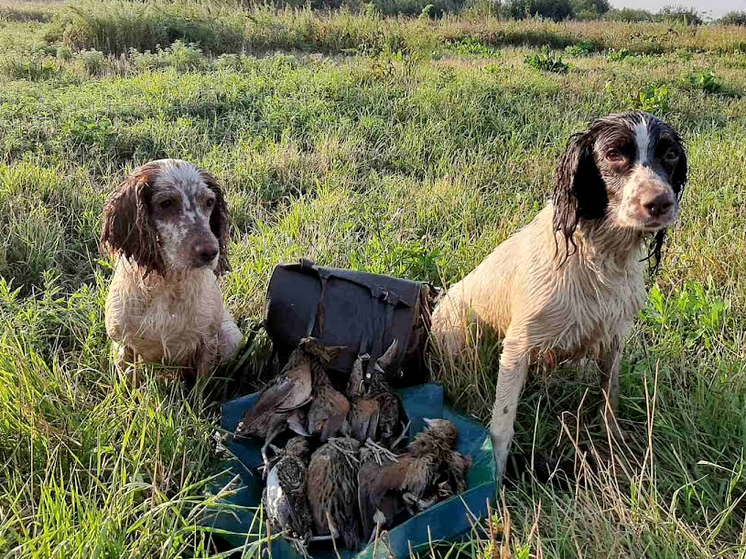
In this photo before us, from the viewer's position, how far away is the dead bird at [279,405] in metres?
2.75

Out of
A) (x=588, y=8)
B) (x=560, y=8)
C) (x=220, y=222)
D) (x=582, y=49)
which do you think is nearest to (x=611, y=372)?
(x=220, y=222)

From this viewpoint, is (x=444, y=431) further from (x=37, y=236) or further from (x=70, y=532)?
(x=37, y=236)

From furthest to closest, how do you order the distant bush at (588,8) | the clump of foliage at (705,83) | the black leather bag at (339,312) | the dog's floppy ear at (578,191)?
the distant bush at (588,8) → the clump of foliage at (705,83) → the black leather bag at (339,312) → the dog's floppy ear at (578,191)

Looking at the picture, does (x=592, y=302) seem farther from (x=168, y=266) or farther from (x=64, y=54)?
(x=64, y=54)

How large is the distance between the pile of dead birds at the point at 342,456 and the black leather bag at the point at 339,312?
208 millimetres

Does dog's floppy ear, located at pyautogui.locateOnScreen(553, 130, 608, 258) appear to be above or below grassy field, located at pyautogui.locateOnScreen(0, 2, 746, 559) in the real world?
above

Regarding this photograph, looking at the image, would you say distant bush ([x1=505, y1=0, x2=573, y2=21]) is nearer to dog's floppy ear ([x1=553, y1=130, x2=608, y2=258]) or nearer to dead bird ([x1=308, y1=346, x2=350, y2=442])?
dog's floppy ear ([x1=553, y1=130, x2=608, y2=258])

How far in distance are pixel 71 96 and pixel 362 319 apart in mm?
5861

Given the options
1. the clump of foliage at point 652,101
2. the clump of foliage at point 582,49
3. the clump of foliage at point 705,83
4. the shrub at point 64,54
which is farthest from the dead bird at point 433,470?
the clump of foliage at point 582,49

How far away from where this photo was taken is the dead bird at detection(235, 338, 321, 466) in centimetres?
275

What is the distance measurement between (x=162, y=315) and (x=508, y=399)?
1712 millimetres

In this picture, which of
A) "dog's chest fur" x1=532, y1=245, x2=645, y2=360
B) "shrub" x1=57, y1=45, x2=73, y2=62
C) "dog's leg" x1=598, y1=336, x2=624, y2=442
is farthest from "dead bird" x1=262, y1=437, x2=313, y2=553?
"shrub" x1=57, y1=45, x2=73, y2=62

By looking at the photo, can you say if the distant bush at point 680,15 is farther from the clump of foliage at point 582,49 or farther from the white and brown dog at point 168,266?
the white and brown dog at point 168,266

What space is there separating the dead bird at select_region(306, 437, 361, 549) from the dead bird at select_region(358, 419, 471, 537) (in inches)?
1.6
